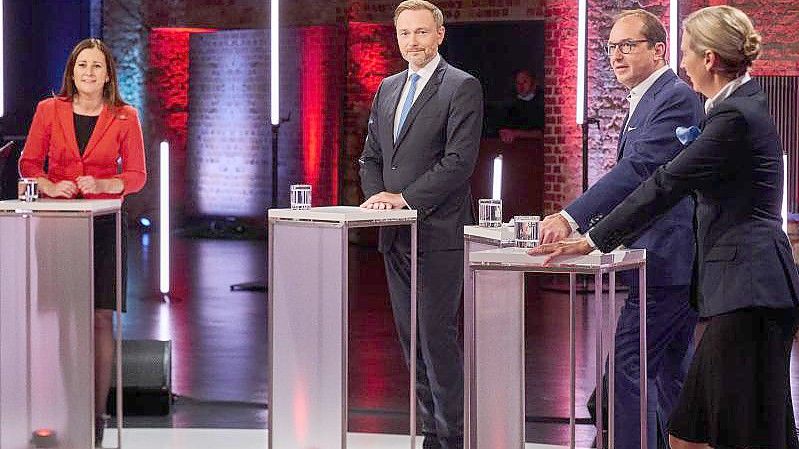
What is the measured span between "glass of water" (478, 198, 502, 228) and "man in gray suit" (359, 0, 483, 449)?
36 cm

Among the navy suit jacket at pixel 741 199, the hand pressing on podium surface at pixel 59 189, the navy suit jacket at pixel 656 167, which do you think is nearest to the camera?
the navy suit jacket at pixel 741 199

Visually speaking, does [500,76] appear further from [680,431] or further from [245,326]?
[680,431]

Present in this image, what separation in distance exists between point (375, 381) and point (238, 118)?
7183mm

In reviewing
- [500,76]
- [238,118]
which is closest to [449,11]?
[500,76]

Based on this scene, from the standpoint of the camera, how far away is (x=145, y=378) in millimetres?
5527

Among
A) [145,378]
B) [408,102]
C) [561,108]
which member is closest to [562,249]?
[408,102]

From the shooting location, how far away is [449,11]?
11281 millimetres

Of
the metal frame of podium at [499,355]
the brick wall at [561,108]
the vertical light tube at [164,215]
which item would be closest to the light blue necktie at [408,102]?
the metal frame of podium at [499,355]

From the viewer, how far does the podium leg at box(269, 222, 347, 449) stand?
4.16 m

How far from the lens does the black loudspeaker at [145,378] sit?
5.45m

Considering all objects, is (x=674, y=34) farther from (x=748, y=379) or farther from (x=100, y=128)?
(x=748, y=379)

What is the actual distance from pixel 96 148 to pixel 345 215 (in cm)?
115

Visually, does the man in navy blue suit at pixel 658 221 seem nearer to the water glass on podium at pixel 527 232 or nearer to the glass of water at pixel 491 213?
the water glass on podium at pixel 527 232

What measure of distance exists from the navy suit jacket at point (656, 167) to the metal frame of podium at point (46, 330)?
1.75 metres
